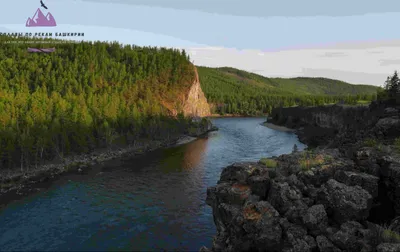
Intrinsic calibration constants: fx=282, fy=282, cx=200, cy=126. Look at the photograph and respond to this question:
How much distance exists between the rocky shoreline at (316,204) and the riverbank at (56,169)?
52538 mm

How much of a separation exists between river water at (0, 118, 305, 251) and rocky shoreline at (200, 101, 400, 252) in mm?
17703

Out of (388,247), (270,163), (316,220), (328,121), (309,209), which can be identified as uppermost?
(328,121)

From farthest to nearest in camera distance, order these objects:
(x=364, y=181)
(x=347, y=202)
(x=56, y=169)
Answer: (x=56, y=169) < (x=364, y=181) < (x=347, y=202)

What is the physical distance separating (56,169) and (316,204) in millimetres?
75782

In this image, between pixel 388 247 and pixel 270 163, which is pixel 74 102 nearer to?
pixel 270 163

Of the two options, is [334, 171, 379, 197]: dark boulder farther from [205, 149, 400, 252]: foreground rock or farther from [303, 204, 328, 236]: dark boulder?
[303, 204, 328, 236]: dark boulder

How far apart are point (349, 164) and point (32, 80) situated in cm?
15439

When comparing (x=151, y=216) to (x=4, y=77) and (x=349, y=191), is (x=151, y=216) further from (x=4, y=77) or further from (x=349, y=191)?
(x=4, y=77)

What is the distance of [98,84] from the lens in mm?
156875

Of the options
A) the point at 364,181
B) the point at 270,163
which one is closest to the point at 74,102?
the point at 270,163

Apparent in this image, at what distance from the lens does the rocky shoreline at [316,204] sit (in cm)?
1747

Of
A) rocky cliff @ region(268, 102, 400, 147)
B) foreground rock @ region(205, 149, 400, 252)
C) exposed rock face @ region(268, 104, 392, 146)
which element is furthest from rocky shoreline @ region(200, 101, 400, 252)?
exposed rock face @ region(268, 104, 392, 146)

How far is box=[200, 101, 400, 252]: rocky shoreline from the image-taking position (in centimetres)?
1747

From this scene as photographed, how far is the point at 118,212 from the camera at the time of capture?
1954 inches
